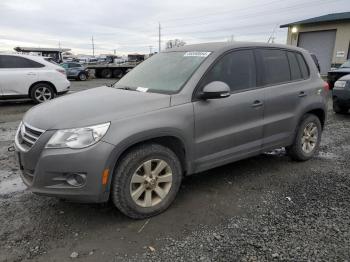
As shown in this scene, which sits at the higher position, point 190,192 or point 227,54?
point 227,54

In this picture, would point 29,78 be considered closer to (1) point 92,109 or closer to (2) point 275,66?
(1) point 92,109

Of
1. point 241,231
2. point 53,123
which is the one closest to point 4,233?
point 53,123

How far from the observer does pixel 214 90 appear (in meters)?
3.22

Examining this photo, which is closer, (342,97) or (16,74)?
(342,97)

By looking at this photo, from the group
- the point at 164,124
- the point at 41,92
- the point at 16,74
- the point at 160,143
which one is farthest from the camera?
the point at 41,92

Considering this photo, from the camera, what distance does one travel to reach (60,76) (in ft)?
34.1

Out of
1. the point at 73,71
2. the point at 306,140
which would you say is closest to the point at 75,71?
the point at 73,71

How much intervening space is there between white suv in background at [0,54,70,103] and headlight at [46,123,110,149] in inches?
319

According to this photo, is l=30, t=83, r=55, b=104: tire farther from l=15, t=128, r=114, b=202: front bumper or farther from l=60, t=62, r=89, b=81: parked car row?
l=60, t=62, r=89, b=81: parked car row

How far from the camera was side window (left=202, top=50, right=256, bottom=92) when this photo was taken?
3.54 metres

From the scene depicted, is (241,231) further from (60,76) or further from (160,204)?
(60,76)

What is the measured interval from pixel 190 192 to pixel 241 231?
96 cm

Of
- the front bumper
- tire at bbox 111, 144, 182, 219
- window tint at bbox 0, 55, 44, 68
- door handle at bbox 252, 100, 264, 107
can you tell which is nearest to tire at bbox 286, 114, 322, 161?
door handle at bbox 252, 100, 264, 107

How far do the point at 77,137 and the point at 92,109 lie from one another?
364mm
